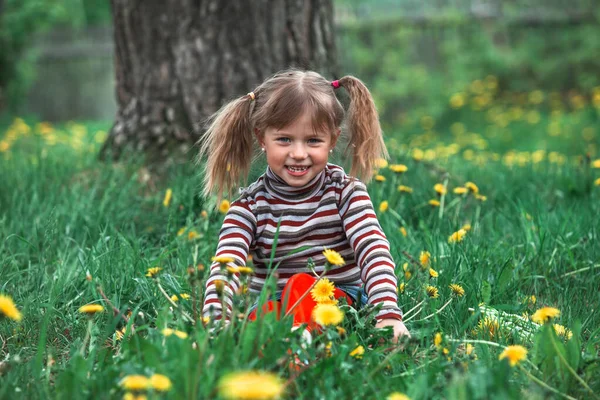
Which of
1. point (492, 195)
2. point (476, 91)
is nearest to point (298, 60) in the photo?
point (492, 195)

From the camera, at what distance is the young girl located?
6.77 ft

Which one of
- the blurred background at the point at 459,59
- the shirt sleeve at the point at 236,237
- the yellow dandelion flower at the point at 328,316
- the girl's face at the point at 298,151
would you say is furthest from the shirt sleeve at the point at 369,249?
the blurred background at the point at 459,59

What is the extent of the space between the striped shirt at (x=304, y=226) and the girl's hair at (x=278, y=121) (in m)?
Result: 0.15

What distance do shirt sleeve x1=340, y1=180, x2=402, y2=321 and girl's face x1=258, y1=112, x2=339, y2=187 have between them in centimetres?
13

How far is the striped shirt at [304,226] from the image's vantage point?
2.10 metres

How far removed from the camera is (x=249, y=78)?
3551 mm

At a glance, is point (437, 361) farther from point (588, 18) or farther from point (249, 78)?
point (588, 18)

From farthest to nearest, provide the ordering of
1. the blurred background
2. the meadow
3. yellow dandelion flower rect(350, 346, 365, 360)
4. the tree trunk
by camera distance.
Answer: the blurred background < the tree trunk < yellow dandelion flower rect(350, 346, 365, 360) < the meadow

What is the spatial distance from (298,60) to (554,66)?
704 cm

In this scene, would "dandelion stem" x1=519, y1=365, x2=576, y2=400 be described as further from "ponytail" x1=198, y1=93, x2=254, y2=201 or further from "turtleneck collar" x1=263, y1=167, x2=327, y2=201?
"ponytail" x1=198, y1=93, x2=254, y2=201

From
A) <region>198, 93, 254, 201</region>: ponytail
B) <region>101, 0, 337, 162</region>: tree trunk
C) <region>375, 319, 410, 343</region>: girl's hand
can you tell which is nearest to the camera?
<region>375, 319, 410, 343</region>: girl's hand

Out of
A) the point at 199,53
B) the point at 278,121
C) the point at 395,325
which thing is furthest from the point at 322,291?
the point at 199,53

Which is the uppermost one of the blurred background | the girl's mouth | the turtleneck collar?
the girl's mouth

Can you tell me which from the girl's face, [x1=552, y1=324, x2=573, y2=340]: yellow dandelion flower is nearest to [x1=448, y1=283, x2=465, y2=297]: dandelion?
[x1=552, y1=324, x2=573, y2=340]: yellow dandelion flower
